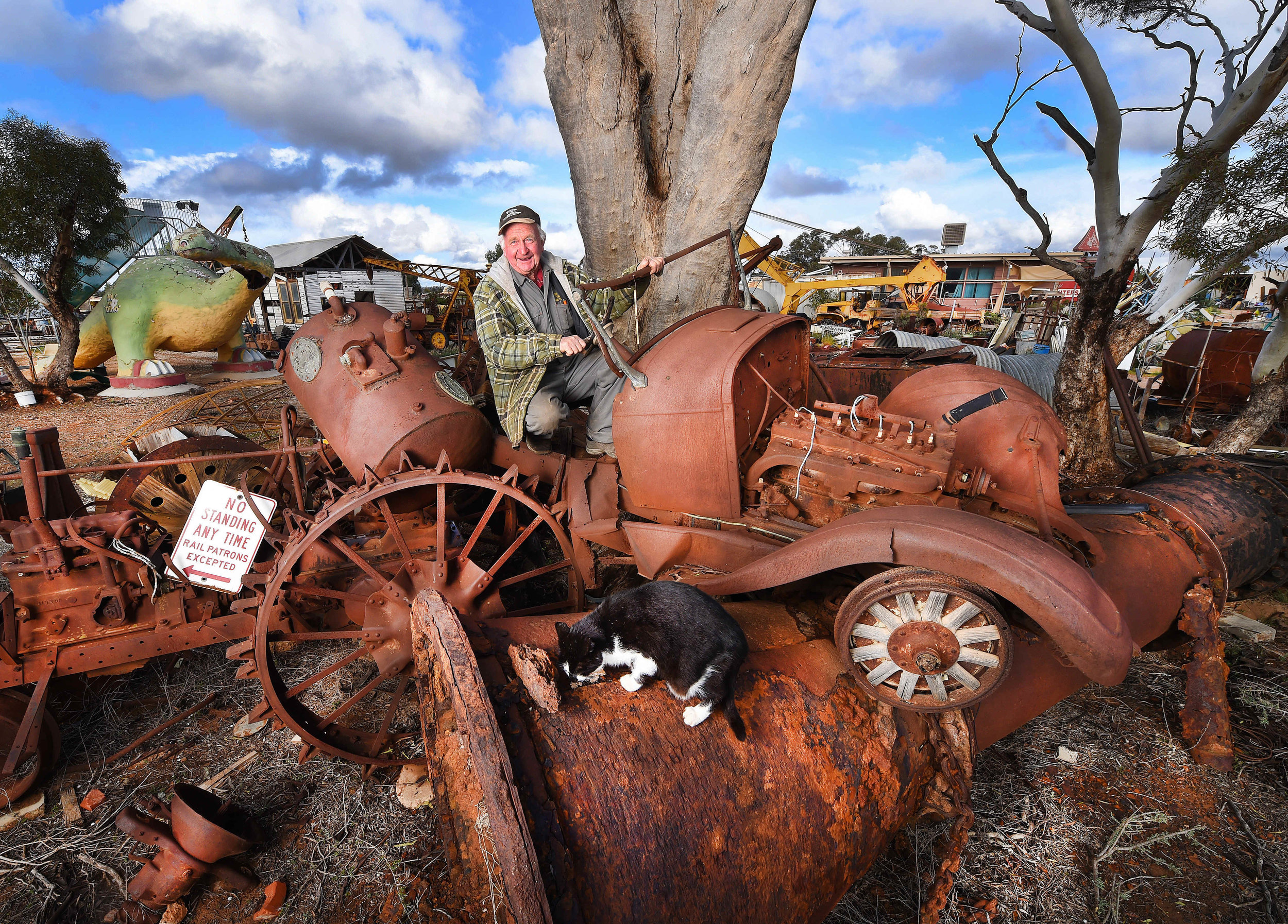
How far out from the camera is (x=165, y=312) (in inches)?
421

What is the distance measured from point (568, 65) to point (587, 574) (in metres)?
3.37

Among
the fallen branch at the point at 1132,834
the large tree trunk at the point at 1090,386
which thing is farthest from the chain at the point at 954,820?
the large tree trunk at the point at 1090,386

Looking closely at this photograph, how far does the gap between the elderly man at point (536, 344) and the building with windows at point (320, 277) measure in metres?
21.0

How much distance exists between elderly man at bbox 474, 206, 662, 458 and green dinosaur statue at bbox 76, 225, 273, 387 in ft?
34.3

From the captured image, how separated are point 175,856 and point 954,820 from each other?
2950 millimetres

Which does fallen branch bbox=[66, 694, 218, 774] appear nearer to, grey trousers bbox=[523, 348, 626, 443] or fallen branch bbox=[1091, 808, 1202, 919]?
grey trousers bbox=[523, 348, 626, 443]

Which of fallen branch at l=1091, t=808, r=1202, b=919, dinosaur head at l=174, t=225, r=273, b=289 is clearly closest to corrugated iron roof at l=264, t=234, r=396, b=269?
dinosaur head at l=174, t=225, r=273, b=289

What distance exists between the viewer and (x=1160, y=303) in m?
6.59

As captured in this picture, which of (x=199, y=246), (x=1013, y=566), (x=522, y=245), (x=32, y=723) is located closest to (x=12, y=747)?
(x=32, y=723)

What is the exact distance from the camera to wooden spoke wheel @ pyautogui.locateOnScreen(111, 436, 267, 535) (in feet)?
13.0

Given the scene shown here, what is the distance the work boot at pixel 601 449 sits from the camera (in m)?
3.53

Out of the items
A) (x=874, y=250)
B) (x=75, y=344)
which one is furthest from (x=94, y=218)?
(x=874, y=250)

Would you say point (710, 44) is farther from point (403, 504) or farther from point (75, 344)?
point (75, 344)

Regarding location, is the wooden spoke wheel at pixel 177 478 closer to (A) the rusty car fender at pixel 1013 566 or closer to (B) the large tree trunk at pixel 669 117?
(B) the large tree trunk at pixel 669 117
